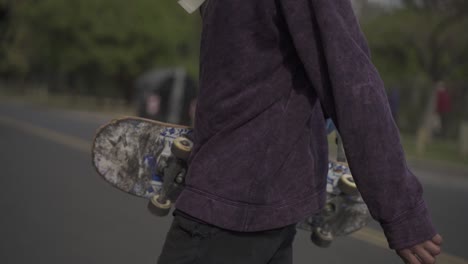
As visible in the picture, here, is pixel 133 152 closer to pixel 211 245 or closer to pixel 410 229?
pixel 211 245

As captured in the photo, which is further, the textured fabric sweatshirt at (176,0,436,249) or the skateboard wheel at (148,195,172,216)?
the skateboard wheel at (148,195,172,216)

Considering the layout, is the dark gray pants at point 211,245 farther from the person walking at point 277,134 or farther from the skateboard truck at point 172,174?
the skateboard truck at point 172,174

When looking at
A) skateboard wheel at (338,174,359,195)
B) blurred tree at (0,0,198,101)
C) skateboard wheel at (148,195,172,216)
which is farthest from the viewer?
blurred tree at (0,0,198,101)

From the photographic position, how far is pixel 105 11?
3212 centimetres

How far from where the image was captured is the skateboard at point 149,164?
2.02 meters

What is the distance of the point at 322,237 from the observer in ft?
7.28

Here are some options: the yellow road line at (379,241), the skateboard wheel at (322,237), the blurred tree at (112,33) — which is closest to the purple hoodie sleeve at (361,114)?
the skateboard wheel at (322,237)

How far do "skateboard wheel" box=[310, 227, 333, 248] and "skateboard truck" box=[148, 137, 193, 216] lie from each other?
1.75ft

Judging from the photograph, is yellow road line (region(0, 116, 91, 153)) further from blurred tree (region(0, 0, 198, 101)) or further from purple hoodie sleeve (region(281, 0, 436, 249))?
blurred tree (region(0, 0, 198, 101))

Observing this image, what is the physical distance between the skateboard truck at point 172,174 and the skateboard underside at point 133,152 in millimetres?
55

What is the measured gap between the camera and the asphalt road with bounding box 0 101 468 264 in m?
4.86

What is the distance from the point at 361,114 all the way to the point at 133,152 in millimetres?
845

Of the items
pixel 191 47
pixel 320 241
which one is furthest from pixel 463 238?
pixel 191 47

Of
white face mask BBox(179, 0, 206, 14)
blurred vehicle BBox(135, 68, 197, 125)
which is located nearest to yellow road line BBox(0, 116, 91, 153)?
blurred vehicle BBox(135, 68, 197, 125)
